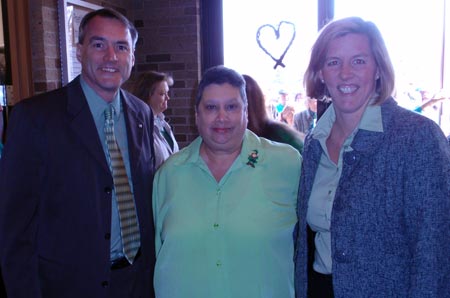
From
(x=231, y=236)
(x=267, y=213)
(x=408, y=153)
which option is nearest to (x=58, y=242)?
(x=231, y=236)

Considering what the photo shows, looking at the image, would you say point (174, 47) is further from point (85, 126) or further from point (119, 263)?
point (119, 263)

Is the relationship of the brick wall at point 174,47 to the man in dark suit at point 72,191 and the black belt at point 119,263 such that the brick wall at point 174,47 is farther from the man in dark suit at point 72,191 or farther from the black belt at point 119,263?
the black belt at point 119,263

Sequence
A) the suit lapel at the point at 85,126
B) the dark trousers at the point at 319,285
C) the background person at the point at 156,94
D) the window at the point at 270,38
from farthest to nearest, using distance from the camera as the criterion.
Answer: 1. the window at the point at 270,38
2. the background person at the point at 156,94
3. the suit lapel at the point at 85,126
4. the dark trousers at the point at 319,285

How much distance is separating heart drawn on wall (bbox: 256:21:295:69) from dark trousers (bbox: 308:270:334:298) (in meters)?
2.36

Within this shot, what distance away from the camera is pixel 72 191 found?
5.45 feet

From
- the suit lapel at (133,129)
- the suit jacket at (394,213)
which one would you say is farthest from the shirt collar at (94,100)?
the suit jacket at (394,213)

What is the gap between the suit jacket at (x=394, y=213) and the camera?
1.30 metres

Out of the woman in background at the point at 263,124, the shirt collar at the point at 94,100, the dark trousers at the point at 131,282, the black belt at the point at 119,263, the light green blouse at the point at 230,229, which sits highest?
the shirt collar at the point at 94,100

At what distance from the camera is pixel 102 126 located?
1.78 m

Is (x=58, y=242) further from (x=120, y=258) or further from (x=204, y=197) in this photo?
(x=204, y=197)

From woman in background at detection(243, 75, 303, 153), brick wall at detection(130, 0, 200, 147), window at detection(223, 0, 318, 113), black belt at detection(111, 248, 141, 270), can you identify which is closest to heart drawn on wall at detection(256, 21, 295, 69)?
window at detection(223, 0, 318, 113)

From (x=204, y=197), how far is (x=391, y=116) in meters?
0.73

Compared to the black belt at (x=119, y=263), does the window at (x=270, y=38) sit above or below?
above

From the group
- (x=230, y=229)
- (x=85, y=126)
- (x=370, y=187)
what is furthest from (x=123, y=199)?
(x=370, y=187)
